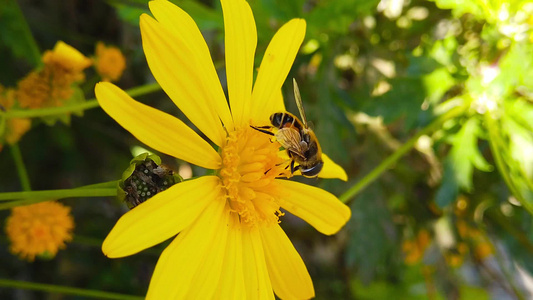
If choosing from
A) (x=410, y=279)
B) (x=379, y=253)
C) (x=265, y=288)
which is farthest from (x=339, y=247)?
(x=265, y=288)

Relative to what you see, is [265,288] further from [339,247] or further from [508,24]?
[339,247]

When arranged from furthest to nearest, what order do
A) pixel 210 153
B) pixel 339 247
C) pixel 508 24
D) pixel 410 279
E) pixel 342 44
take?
pixel 339 247, pixel 410 279, pixel 342 44, pixel 508 24, pixel 210 153

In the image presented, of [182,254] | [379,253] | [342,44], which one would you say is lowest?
[182,254]

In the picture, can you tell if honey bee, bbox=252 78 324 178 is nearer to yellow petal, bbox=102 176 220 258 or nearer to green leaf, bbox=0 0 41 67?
yellow petal, bbox=102 176 220 258

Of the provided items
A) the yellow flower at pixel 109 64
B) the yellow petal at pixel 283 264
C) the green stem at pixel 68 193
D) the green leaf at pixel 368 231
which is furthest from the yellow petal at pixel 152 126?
the green leaf at pixel 368 231

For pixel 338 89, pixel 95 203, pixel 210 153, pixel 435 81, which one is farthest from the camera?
pixel 95 203

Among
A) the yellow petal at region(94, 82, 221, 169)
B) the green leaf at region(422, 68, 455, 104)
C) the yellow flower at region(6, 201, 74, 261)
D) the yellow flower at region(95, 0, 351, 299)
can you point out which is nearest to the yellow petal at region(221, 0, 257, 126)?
the yellow flower at region(95, 0, 351, 299)
